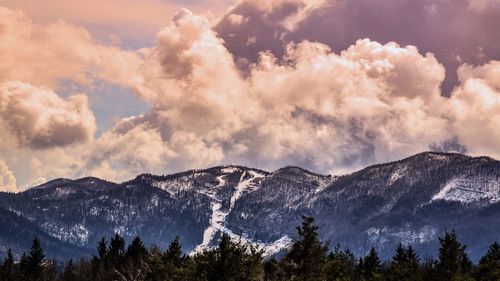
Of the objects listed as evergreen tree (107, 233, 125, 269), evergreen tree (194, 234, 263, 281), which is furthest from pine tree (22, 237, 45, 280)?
evergreen tree (194, 234, 263, 281)

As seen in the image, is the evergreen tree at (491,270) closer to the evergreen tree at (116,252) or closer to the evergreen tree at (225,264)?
the evergreen tree at (225,264)

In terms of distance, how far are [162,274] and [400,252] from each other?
248ft

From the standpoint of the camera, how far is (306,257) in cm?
8431

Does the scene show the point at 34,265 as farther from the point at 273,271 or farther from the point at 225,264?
the point at 225,264

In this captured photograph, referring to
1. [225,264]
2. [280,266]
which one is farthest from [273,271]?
[225,264]

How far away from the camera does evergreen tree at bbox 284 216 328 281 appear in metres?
83.6

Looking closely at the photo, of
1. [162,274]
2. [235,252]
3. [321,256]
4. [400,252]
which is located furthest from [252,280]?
[400,252]

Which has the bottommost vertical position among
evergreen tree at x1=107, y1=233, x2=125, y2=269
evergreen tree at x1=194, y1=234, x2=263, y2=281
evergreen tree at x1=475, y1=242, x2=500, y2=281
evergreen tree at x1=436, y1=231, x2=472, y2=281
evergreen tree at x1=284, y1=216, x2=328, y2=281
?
evergreen tree at x1=194, y1=234, x2=263, y2=281

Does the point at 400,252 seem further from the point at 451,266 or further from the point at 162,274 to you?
the point at 162,274

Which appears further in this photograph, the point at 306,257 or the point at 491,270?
the point at 491,270

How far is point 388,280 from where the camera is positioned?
11044 centimetres

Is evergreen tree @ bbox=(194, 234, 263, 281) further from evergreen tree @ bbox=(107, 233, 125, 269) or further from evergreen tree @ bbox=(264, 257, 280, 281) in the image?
evergreen tree @ bbox=(107, 233, 125, 269)

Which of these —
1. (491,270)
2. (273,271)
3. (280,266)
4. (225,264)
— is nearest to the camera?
(225,264)

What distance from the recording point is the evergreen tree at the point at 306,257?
83562 millimetres
